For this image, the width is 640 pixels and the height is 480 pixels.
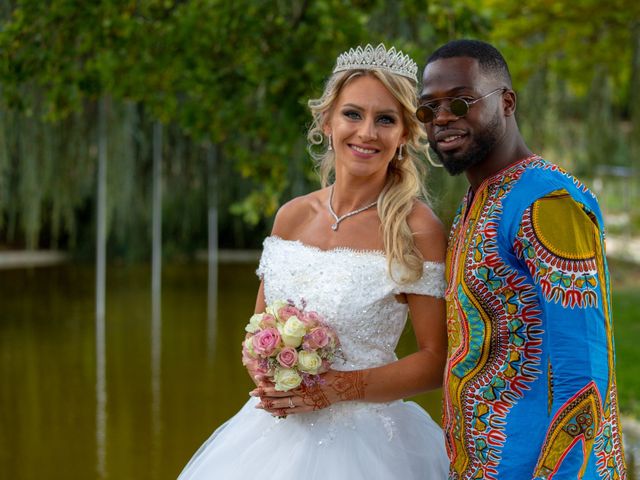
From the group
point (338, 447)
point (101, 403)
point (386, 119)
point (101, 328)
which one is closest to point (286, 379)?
point (338, 447)

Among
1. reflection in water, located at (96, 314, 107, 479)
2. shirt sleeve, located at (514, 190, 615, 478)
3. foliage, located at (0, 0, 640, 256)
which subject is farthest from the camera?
foliage, located at (0, 0, 640, 256)

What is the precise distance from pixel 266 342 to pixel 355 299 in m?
0.28

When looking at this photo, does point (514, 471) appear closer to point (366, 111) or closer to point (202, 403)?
point (366, 111)

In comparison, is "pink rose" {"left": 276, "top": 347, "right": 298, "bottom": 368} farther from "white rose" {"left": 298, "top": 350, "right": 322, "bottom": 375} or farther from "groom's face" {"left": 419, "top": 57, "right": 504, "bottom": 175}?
"groom's face" {"left": 419, "top": 57, "right": 504, "bottom": 175}

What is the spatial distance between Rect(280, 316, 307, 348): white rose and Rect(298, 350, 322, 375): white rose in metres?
0.03

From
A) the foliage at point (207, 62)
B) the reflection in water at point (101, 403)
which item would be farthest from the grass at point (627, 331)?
the reflection in water at point (101, 403)

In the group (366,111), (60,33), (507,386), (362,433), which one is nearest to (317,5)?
(60,33)

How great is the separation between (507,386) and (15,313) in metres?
8.58

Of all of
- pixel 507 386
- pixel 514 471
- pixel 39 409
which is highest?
pixel 507 386

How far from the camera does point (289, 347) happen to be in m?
2.08

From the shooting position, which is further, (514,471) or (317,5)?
(317,5)

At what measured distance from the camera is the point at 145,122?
9250 mm

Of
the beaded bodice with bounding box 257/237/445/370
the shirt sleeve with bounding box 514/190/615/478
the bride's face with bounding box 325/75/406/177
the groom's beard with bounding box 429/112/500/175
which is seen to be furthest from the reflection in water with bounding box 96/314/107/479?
the shirt sleeve with bounding box 514/190/615/478

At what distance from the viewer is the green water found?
489cm
